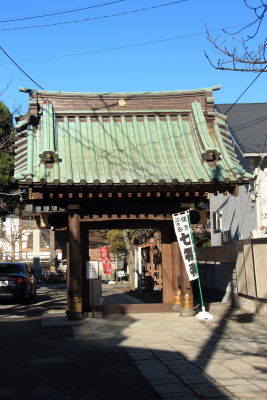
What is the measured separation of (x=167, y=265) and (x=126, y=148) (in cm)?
363

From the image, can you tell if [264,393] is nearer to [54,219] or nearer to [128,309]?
[128,309]

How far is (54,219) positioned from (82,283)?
207 centimetres

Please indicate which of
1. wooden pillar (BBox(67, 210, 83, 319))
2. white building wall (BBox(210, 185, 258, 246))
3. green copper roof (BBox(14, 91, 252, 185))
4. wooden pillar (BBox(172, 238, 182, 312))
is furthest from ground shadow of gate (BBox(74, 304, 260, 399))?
white building wall (BBox(210, 185, 258, 246))

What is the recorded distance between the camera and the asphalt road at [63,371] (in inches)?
248

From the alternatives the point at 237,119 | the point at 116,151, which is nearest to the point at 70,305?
the point at 116,151

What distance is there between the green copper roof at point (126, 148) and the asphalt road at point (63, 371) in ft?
13.2

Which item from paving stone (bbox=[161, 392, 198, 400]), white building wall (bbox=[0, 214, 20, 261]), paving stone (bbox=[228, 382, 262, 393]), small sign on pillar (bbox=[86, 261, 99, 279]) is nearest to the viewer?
paving stone (bbox=[161, 392, 198, 400])

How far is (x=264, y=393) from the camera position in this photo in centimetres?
611

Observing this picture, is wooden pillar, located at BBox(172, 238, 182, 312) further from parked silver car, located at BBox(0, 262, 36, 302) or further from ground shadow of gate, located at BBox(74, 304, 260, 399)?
parked silver car, located at BBox(0, 262, 36, 302)

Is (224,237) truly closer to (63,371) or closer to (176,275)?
(176,275)

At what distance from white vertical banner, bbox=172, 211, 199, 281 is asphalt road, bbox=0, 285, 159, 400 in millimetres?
3498

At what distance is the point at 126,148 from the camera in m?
14.0

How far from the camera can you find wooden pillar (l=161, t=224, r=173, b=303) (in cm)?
1427

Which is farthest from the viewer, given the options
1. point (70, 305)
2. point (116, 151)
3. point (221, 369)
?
point (116, 151)
